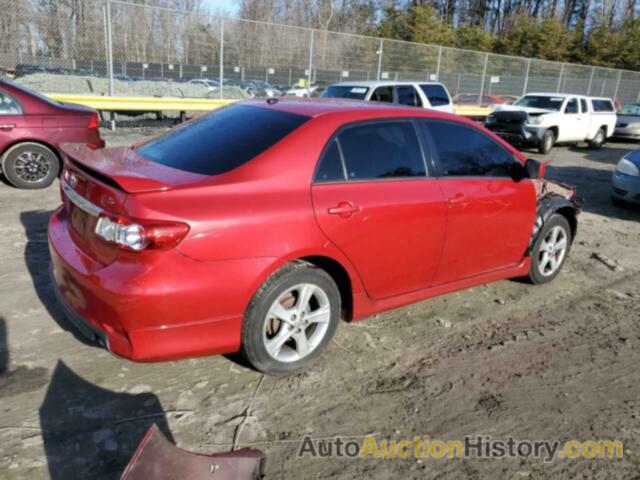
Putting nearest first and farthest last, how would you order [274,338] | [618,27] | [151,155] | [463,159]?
[274,338], [151,155], [463,159], [618,27]

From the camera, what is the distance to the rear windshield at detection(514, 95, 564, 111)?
51.7 ft

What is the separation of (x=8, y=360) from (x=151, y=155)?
1564 mm

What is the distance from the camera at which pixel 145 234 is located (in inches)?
104

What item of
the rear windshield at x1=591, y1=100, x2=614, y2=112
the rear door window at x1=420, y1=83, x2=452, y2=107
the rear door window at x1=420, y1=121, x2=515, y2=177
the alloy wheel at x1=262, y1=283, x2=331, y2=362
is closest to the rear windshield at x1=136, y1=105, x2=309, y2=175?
the alloy wheel at x1=262, y1=283, x2=331, y2=362

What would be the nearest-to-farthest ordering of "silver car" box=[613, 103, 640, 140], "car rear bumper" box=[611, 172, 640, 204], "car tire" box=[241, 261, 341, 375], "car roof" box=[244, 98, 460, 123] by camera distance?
"car tire" box=[241, 261, 341, 375], "car roof" box=[244, 98, 460, 123], "car rear bumper" box=[611, 172, 640, 204], "silver car" box=[613, 103, 640, 140]

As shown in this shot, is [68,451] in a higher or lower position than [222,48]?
lower

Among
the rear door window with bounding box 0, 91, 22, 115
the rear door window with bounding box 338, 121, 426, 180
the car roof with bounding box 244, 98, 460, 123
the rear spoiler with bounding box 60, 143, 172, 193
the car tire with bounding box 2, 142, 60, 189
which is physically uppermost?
the car roof with bounding box 244, 98, 460, 123

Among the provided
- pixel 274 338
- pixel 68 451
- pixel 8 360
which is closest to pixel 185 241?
pixel 274 338

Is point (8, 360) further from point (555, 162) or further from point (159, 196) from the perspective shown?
point (555, 162)

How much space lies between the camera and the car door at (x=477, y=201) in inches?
153

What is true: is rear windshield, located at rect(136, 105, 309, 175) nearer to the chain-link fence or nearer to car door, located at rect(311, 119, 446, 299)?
car door, located at rect(311, 119, 446, 299)

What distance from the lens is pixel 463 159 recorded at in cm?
406

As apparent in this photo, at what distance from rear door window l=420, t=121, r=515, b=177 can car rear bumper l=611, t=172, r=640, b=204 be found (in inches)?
185

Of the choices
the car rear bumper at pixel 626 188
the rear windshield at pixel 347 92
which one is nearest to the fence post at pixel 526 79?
the rear windshield at pixel 347 92
